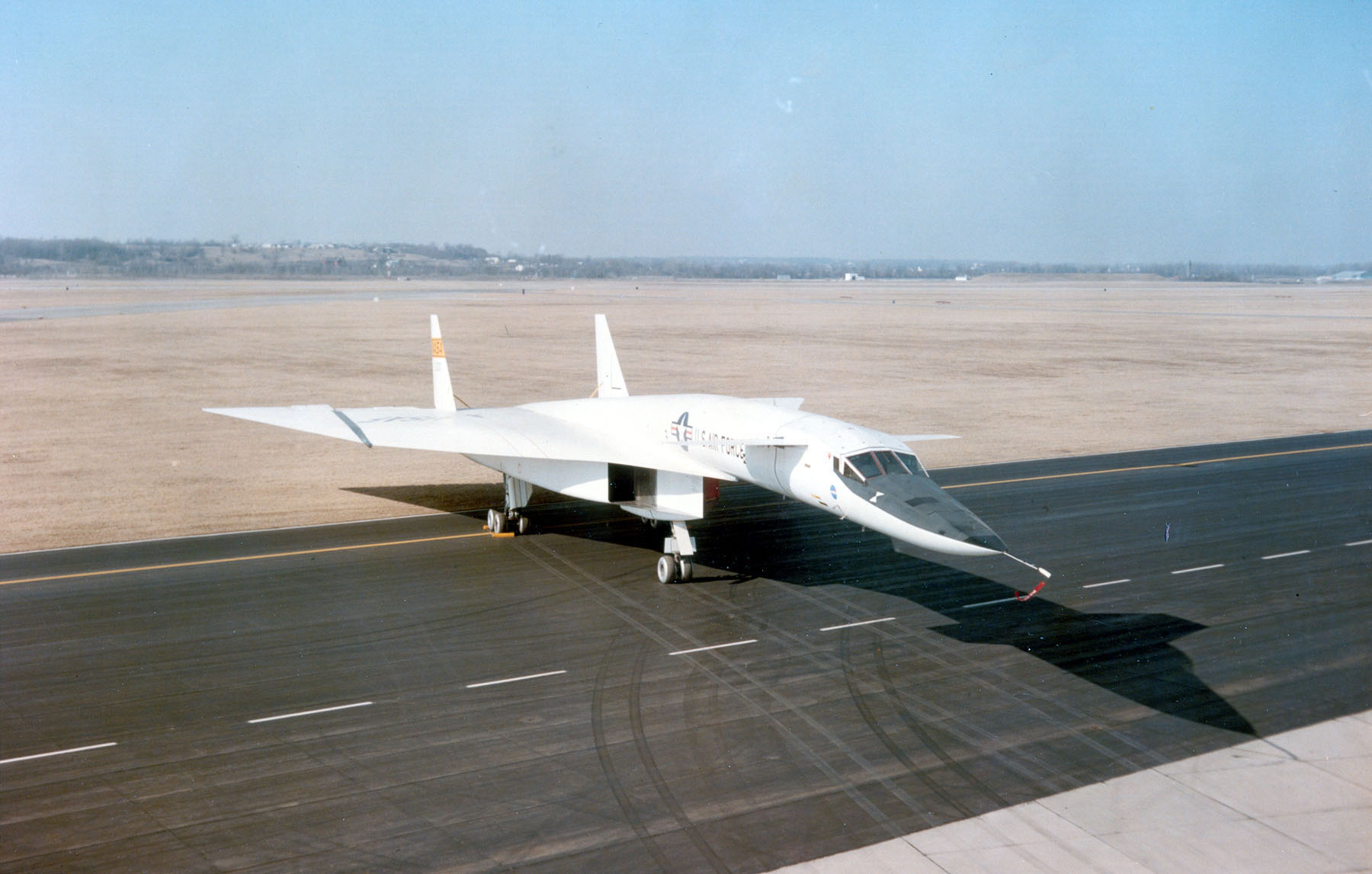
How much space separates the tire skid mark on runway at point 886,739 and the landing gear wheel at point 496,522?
9.86 m

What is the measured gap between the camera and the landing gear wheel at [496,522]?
78.9 feet

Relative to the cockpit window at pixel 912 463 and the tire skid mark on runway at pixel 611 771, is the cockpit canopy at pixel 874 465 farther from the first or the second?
the tire skid mark on runway at pixel 611 771

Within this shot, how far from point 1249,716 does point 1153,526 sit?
11665mm

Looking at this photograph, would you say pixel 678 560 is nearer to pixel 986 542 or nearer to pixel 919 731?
pixel 986 542

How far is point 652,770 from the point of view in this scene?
12406 mm

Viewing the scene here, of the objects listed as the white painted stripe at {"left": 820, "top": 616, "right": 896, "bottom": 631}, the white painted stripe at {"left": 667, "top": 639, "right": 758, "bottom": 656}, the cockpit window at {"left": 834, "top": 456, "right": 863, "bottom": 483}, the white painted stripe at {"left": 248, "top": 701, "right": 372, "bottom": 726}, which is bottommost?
the white painted stripe at {"left": 248, "top": 701, "right": 372, "bottom": 726}

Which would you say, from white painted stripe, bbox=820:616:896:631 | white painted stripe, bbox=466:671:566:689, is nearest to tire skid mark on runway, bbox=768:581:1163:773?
white painted stripe, bbox=820:616:896:631

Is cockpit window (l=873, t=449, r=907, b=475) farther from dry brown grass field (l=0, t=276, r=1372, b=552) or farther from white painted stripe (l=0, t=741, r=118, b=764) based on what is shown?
dry brown grass field (l=0, t=276, r=1372, b=552)

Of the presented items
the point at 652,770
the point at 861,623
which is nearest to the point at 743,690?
the point at 652,770

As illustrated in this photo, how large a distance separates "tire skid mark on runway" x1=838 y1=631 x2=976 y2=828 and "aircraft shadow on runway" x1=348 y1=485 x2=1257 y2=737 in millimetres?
2519

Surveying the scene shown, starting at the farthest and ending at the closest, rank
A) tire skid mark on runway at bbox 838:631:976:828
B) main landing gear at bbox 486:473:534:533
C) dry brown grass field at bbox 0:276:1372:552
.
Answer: dry brown grass field at bbox 0:276:1372:552, main landing gear at bbox 486:473:534:533, tire skid mark on runway at bbox 838:631:976:828

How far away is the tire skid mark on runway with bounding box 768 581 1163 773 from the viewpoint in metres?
13.0

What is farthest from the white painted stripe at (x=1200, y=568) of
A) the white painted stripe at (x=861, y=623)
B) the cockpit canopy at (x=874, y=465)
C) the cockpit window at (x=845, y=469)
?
the cockpit window at (x=845, y=469)

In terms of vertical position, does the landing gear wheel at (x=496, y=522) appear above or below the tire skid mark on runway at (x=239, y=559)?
above
